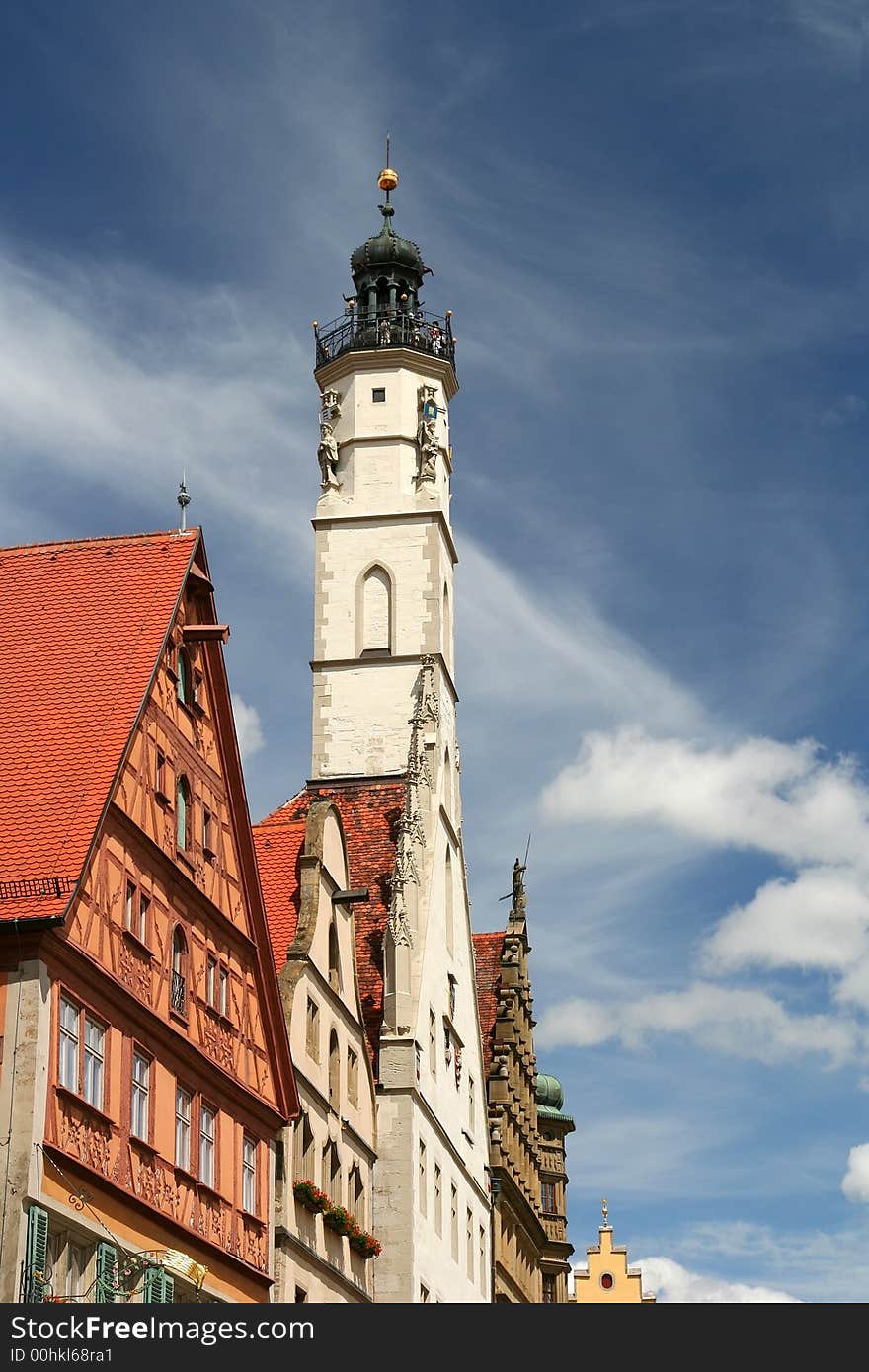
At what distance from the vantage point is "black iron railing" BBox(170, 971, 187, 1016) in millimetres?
28438

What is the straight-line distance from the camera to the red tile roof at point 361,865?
125 ft

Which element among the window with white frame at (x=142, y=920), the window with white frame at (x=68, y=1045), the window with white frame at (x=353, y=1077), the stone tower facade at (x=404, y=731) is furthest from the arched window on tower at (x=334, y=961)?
the window with white frame at (x=68, y=1045)

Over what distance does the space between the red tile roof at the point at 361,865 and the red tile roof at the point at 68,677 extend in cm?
849

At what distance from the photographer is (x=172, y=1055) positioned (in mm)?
28203

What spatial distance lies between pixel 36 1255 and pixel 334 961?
15.5m

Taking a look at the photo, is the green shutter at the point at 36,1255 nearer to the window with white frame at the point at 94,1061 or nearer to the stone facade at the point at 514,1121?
the window with white frame at the point at 94,1061

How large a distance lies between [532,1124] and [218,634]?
3237 cm

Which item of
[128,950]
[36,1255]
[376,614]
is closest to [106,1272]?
[36,1255]

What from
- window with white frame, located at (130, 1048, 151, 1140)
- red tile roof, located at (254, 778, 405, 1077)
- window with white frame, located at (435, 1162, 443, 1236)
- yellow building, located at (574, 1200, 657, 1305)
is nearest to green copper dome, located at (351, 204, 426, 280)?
red tile roof, located at (254, 778, 405, 1077)

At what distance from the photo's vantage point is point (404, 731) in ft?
162

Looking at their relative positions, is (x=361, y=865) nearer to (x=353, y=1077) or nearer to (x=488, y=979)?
(x=353, y=1077)

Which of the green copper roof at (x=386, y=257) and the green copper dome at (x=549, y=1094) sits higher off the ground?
the green copper roof at (x=386, y=257)
